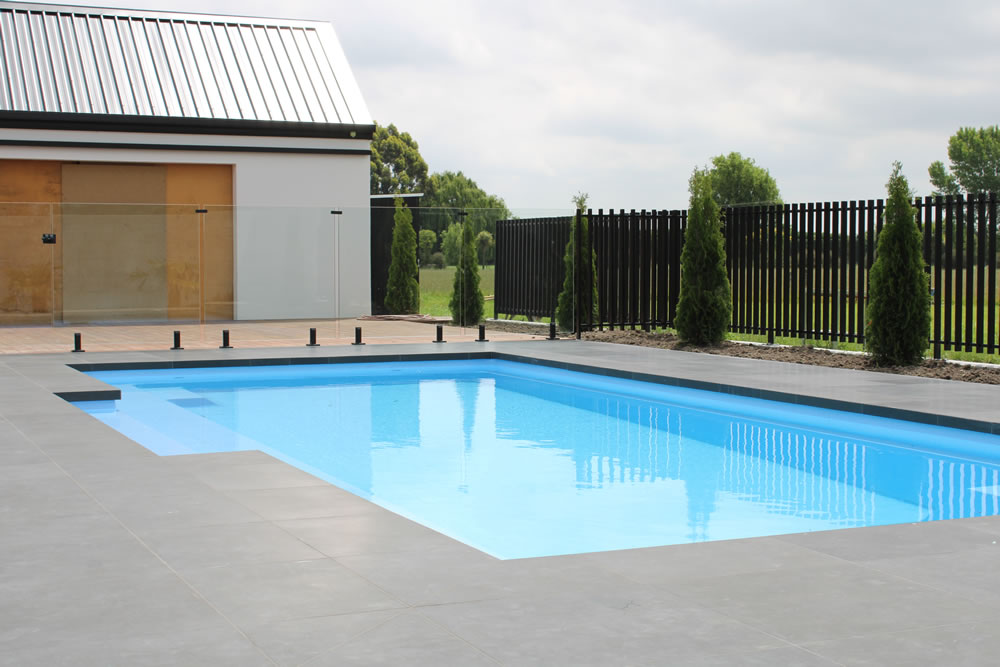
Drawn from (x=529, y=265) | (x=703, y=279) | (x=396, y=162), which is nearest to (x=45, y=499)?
(x=703, y=279)

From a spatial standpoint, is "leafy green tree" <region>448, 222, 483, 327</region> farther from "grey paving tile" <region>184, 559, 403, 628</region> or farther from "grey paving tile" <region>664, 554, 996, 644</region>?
"grey paving tile" <region>664, 554, 996, 644</region>

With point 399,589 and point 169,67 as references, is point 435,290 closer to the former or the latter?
point 169,67

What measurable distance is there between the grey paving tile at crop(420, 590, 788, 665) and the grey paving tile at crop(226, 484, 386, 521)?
1.92 metres

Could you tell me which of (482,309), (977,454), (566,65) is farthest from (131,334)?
(566,65)

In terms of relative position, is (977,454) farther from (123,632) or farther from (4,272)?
(4,272)

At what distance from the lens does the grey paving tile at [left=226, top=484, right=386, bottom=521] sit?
620 cm

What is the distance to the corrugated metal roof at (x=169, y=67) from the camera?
2209 cm

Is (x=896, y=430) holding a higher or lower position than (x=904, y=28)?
lower

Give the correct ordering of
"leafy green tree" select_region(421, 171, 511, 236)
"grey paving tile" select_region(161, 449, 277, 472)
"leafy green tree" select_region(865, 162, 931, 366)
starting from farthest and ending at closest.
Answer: "leafy green tree" select_region(421, 171, 511, 236) → "leafy green tree" select_region(865, 162, 931, 366) → "grey paving tile" select_region(161, 449, 277, 472)

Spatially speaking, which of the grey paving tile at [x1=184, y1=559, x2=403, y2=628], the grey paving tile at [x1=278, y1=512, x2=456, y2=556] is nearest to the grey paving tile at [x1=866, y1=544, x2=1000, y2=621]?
the grey paving tile at [x1=278, y1=512, x2=456, y2=556]

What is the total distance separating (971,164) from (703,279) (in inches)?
3194

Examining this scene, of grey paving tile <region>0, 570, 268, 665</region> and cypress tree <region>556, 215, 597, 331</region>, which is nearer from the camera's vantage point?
grey paving tile <region>0, 570, 268, 665</region>

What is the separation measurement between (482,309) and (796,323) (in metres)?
5.99

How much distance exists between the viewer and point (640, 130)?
4012 cm
